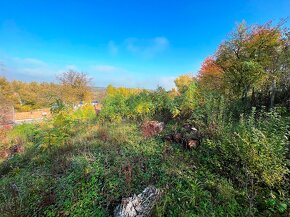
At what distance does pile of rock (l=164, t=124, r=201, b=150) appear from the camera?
3582mm

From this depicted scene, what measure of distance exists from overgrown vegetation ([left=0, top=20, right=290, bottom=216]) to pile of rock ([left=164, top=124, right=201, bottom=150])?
111 millimetres

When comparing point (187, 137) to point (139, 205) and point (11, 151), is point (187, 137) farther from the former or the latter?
point (11, 151)

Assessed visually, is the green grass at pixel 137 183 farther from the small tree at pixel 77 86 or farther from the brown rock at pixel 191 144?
the small tree at pixel 77 86

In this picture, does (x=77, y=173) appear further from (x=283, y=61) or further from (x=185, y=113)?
(x=283, y=61)

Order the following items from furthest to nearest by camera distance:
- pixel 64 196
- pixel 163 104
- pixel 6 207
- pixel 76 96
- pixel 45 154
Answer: pixel 76 96
pixel 163 104
pixel 45 154
pixel 64 196
pixel 6 207

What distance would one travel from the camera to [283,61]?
5.25 m

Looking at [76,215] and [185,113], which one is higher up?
[185,113]

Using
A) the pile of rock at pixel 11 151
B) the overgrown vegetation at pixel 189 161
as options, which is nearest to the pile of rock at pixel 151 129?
the overgrown vegetation at pixel 189 161

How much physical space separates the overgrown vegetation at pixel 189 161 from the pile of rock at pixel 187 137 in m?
Result: 0.11

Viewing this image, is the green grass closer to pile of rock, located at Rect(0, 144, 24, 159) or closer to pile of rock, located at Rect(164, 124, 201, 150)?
pile of rock, located at Rect(164, 124, 201, 150)

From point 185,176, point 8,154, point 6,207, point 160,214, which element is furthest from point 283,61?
point 8,154

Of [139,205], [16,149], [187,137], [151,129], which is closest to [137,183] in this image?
[139,205]

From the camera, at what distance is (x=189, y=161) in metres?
3.17

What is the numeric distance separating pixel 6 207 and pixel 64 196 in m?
0.86
